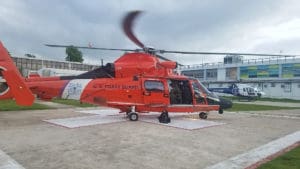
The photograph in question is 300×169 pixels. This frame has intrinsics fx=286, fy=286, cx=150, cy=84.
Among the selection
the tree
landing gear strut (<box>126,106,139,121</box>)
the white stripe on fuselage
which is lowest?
landing gear strut (<box>126,106,139,121</box>)

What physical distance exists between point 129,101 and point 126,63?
70.7 inches

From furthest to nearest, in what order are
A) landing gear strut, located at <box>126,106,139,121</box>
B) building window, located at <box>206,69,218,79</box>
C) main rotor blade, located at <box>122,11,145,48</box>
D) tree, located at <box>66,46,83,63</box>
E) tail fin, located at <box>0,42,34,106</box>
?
1. tree, located at <box>66,46,83,63</box>
2. building window, located at <box>206,69,218,79</box>
3. landing gear strut, located at <box>126,106,139,121</box>
4. tail fin, located at <box>0,42,34,106</box>
5. main rotor blade, located at <box>122,11,145,48</box>

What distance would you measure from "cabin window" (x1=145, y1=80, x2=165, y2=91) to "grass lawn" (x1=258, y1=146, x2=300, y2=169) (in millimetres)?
7046

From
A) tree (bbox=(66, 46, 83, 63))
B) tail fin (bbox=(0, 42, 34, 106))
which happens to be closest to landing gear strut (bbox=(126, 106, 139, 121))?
tail fin (bbox=(0, 42, 34, 106))

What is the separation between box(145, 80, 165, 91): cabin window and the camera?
13532mm

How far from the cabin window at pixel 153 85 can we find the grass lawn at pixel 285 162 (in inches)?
277

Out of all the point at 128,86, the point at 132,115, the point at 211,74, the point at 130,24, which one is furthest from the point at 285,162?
the point at 211,74

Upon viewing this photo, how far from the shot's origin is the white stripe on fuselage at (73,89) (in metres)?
13.3

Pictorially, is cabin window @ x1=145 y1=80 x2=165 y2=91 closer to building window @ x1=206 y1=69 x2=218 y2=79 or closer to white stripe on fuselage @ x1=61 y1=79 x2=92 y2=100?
white stripe on fuselage @ x1=61 y1=79 x2=92 y2=100

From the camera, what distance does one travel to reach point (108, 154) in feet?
23.4

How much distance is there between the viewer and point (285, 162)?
261 inches

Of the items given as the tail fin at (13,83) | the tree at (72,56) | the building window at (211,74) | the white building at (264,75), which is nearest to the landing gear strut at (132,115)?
the tail fin at (13,83)

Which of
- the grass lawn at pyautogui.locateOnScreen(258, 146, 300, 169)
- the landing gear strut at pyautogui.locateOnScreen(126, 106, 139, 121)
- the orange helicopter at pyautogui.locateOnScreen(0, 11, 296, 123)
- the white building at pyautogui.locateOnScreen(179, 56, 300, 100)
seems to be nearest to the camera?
the grass lawn at pyautogui.locateOnScreen(258, 146, 300, 169)

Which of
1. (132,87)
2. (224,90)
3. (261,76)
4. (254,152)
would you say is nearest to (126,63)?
(132,87)
